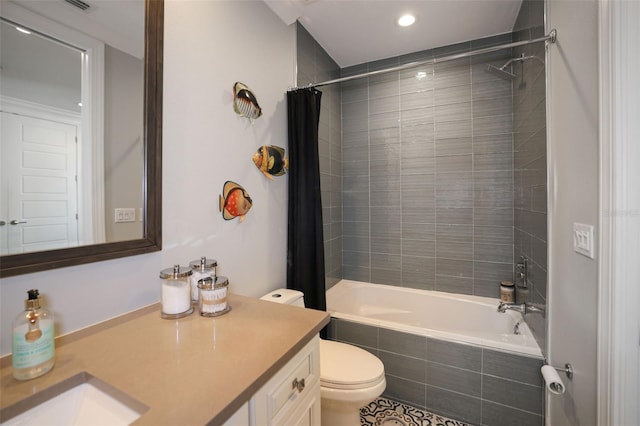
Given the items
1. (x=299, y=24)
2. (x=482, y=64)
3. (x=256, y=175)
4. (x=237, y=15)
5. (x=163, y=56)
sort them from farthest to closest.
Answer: (x=482, y=64)
(x=299, y=24)
(x=256, y=175)
(x=237, y=15)
(x=163, y=56)

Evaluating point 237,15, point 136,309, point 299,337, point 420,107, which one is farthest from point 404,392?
point 237,15

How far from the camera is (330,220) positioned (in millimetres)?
2592

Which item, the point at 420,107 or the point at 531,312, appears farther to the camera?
the point at 420,107

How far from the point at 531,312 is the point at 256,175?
1991mm

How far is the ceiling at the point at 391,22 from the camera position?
6.06 ft

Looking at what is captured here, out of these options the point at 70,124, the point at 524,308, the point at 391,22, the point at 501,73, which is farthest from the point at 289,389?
the point at 501,73

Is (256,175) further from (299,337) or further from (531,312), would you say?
(531,312)

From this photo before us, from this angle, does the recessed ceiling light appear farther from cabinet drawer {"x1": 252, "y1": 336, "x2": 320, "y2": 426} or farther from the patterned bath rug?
the patterned bath rug

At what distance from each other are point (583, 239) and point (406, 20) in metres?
1.89

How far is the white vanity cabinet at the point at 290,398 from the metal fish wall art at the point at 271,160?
3.55 feet

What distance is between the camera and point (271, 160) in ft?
5.68

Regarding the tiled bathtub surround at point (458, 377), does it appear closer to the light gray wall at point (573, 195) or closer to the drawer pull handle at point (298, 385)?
the light gray wall at point (573, 195)

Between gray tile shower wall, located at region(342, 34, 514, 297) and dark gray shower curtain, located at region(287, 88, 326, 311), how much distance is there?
959 millimetres

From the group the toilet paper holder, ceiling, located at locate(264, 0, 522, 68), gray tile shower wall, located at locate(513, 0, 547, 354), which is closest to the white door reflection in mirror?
ceiling, located at locate(264, 0, 522, 68)
